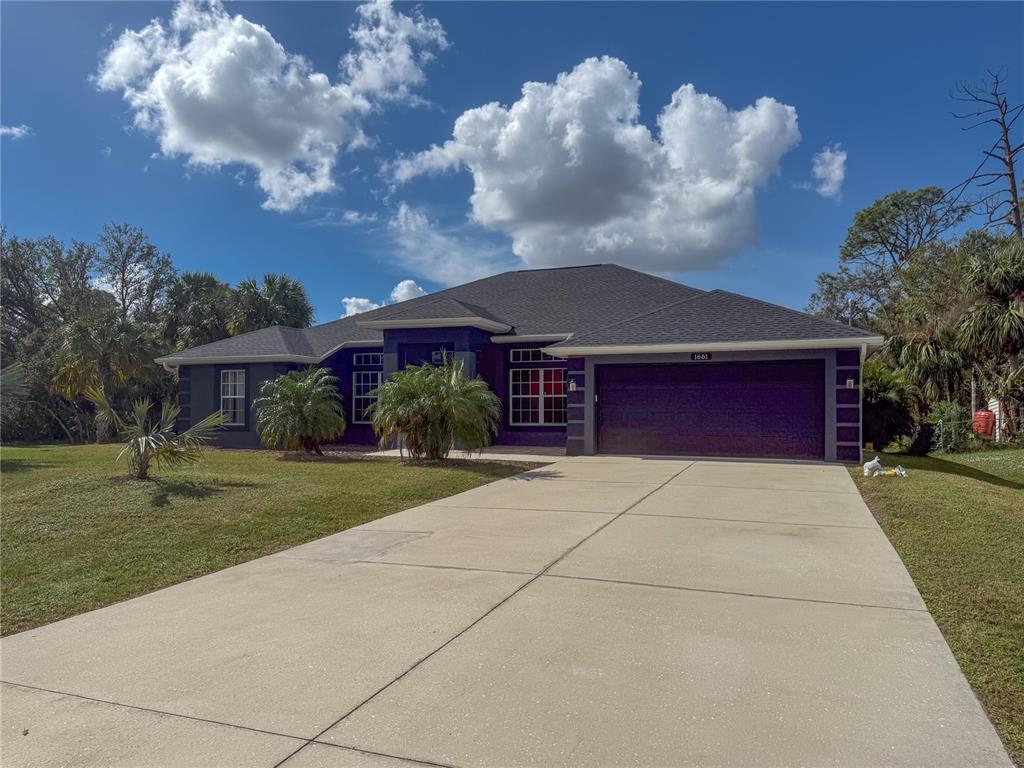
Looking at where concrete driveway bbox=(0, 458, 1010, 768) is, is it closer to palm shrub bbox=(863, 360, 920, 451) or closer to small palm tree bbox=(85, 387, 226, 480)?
small palm tree bbox=(85, 387, 226, 480)

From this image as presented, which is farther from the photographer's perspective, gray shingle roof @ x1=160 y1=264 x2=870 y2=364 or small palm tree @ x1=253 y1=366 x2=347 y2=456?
gray shingle roof @ x1=160 y1=264 x2=870 y2=364

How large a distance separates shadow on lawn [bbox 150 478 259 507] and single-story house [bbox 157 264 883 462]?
8.23m

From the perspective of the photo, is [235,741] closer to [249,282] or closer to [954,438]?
[954,438]

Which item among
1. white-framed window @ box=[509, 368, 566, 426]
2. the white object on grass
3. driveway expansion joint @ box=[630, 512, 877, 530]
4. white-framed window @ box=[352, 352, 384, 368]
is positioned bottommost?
driveway expansion joint @ box=[630, 512, 877, 530]

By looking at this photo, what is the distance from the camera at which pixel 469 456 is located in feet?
51.0

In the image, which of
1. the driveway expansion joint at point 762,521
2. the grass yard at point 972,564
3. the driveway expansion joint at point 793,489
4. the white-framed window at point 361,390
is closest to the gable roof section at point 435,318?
the white-framed window at point 361,390

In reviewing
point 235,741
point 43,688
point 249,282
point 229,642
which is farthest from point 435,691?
point 249,282

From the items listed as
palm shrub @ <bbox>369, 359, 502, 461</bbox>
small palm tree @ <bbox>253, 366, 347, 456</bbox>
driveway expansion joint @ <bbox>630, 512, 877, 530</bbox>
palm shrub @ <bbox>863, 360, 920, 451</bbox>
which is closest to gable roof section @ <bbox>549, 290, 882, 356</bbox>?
palm shrub @ <bbox>863, 360, 920, 451</bbox>

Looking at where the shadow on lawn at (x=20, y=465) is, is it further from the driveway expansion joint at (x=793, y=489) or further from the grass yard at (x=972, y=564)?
the grass yard at (x=972, y=564)

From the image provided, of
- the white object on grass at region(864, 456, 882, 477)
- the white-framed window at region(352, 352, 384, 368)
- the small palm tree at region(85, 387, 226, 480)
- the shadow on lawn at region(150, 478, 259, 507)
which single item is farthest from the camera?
the white-framed window at region(352, 352, 384, 368)

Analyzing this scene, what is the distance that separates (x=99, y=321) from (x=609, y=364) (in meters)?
19.6

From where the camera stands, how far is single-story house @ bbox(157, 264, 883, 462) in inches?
581

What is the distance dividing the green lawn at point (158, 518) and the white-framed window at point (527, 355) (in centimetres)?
607

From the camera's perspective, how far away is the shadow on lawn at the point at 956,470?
12834mm
